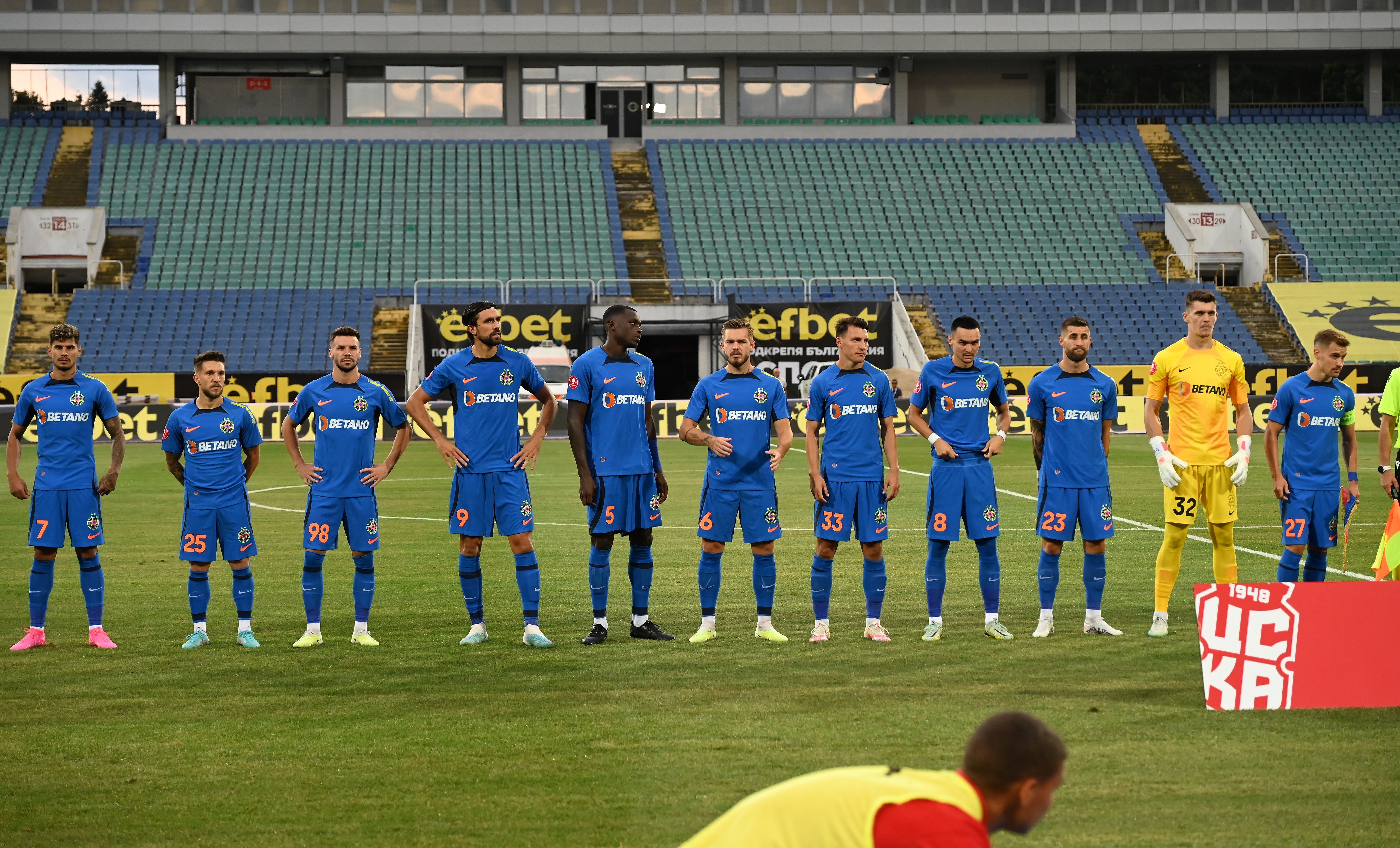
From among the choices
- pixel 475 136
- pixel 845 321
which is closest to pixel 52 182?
pixel 475 136

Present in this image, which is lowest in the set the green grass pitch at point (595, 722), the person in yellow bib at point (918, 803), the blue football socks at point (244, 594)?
the green grass pitch at point (595, 722)

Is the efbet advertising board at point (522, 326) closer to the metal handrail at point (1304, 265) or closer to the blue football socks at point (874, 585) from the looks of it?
the metal handrail at point (1304, 265)

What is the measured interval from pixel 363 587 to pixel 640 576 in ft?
6.34

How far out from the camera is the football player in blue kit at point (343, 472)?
9.52 m

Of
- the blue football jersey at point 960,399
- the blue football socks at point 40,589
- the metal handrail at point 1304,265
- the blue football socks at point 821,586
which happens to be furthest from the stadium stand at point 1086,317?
the blue football socks at point 40,589

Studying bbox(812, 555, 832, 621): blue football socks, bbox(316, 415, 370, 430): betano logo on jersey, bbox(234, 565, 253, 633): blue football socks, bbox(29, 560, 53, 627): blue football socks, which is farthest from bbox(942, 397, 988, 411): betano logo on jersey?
bbox(29, 560, 53, 627): blue football socks

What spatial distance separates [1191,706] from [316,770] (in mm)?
4619

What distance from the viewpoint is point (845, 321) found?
9.46m

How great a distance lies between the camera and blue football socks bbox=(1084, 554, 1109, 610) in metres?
9.76

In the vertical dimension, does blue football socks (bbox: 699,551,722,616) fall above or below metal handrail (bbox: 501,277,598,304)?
below

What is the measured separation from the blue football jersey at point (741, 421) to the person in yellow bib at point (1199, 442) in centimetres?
264

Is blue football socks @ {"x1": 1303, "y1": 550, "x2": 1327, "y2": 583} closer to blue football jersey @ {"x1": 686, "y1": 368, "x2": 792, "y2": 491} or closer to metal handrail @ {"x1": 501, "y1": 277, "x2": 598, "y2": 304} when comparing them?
blue football jersey @ {"x1": 686, "y1": 368, "x2": 792, "y2": 491}

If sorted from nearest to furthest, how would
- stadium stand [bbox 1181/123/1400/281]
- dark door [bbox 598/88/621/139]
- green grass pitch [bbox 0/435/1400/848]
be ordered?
green grass pitch [bbox 0/435/1400/848]
stadium stand [bbox 1181/123/1400/281]
dark door [bbox 598/88/621/139]

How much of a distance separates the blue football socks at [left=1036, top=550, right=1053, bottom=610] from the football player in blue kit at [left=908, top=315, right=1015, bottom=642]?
31cm
